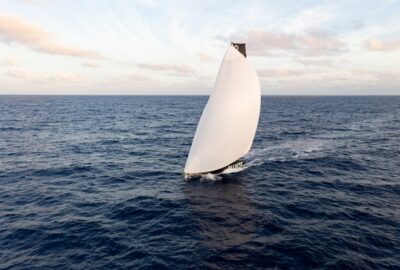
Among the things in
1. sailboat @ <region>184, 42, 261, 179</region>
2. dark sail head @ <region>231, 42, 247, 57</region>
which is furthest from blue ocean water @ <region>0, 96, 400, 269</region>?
dark sail head @ <region>231, 42, 247, 57</region>

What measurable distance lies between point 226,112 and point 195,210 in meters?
12.7

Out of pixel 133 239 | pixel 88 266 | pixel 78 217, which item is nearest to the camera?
pixel 88 266

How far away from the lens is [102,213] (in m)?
28.2

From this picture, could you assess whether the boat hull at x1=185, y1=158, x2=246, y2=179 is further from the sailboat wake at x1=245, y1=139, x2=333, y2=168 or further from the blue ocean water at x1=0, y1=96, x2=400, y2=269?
the sailboat wake at x1=245, y1=139, x2=333, y2=168

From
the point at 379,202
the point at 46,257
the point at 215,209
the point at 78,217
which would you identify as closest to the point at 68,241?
the point at 46,257

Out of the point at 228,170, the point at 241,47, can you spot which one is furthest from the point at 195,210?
the point at 241,47

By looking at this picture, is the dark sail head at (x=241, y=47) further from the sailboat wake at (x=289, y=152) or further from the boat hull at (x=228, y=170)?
the sailboat wake at (x=289, y=152)

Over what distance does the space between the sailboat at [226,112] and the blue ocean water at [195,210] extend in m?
3.06

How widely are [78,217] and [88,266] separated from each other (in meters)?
8.32

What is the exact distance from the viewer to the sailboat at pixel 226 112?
116 feet

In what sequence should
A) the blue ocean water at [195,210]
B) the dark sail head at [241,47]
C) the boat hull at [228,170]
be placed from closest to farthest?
the blue ocean water at [195,210], the dark sail head at [241,47], the boat hull at [228,170]

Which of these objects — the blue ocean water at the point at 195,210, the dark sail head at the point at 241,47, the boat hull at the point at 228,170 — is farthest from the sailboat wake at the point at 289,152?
the dark sail head at the point at 241,47

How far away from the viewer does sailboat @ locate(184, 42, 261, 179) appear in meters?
35.5

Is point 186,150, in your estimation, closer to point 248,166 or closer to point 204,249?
point 248,166
